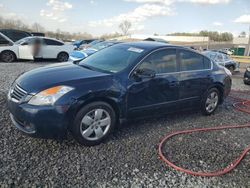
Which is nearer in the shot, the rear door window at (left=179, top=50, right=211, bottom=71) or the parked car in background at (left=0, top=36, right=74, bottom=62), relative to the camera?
the rear door window at (left=179, top=50, right=211, bottom=71)

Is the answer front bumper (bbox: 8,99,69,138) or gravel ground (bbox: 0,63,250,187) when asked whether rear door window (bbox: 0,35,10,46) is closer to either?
gravel ground (bbox: 0,63,250,187)

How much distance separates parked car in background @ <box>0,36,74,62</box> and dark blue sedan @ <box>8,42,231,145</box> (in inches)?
374

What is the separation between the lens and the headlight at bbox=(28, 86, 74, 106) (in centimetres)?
349

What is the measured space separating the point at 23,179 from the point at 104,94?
158cm

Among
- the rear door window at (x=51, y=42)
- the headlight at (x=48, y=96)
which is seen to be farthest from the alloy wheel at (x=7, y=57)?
the headlight at (x=48, y=96)

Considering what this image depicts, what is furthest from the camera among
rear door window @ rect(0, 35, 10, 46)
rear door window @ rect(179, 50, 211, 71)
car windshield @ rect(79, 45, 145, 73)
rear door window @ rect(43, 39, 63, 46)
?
rear door window @ rect(43, 39, 63, 46)

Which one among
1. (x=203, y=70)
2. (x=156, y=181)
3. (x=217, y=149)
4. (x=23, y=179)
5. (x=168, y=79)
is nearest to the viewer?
(x=23, y=179)

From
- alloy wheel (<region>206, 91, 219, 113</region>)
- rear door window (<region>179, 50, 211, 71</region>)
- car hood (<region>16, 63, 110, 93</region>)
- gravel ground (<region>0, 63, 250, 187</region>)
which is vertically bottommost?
gravel ground (<region>0, 63, 250, 187</region>)

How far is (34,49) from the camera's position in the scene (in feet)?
44.3

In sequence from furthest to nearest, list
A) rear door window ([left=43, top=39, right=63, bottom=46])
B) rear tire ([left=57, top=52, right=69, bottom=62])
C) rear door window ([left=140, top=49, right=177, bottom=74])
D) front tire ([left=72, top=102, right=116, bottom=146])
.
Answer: rear tire ([left=57, top=52, right=69, bottom=62]) → rear door window ([left=43, top=39, right=63, bottom=46]) → rear door window ([left=140, top=49, right=177, bottom=74]) → front tire ([left=72, top=102, right=116, bottom=146])

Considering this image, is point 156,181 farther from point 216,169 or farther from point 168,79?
point 168,79

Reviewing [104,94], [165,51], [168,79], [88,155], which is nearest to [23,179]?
[88,155]

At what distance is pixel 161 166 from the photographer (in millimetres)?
3566

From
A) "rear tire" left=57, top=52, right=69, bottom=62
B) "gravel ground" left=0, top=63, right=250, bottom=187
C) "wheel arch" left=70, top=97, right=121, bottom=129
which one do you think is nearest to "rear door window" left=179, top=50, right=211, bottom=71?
"gravel ground" left=0, top=63, right=250, bottom=187
